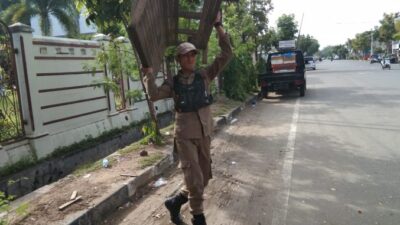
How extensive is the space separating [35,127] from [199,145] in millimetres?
3969

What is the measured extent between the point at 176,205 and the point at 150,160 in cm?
209

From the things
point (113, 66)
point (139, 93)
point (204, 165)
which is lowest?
point (204, 165)

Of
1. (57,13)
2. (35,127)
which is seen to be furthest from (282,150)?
(57,13)

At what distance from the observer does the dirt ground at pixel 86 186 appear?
13.7ft

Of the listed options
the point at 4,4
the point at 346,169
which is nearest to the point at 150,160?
the point at 346,169

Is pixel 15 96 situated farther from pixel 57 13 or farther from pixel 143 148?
pixel 57 13

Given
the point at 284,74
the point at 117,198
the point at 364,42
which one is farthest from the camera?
the point at 364,42

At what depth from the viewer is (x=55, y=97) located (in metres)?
7.60

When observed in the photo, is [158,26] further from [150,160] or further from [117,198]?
[150,160]

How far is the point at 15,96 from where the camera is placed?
262 inches

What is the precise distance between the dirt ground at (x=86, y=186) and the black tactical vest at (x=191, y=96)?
1571mm

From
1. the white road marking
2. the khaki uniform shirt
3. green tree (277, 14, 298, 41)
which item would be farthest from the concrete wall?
green tree (277, 14, 298, 41)

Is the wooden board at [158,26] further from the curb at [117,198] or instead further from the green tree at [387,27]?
the green tree at [387,27]

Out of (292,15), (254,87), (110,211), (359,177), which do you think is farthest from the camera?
(292,15)
